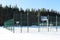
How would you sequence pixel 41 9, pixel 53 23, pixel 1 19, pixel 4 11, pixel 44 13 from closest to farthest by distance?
pixel 53 23
pixel 1 19
pixel 4 11
pixel 44 13
pixel 41 9

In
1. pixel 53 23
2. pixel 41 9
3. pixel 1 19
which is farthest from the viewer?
pixel 41 9

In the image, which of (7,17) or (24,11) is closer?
(7,17)

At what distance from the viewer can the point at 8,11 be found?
44.6 m

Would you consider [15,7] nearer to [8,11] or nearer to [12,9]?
[12,9]

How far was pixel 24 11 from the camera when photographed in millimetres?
47188

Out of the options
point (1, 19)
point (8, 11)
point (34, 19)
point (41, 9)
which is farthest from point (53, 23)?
point (41, 9)

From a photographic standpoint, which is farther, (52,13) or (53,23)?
(52,13)

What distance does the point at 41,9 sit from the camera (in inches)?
2031

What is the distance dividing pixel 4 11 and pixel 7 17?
3.41 meters

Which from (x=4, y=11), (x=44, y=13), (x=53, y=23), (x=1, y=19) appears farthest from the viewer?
(x=44, y=13)


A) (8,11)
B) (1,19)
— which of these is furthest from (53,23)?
(8,11)

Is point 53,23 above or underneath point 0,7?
underneath

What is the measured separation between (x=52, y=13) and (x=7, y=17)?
14.0 m

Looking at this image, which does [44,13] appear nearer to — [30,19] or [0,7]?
[0,7]
